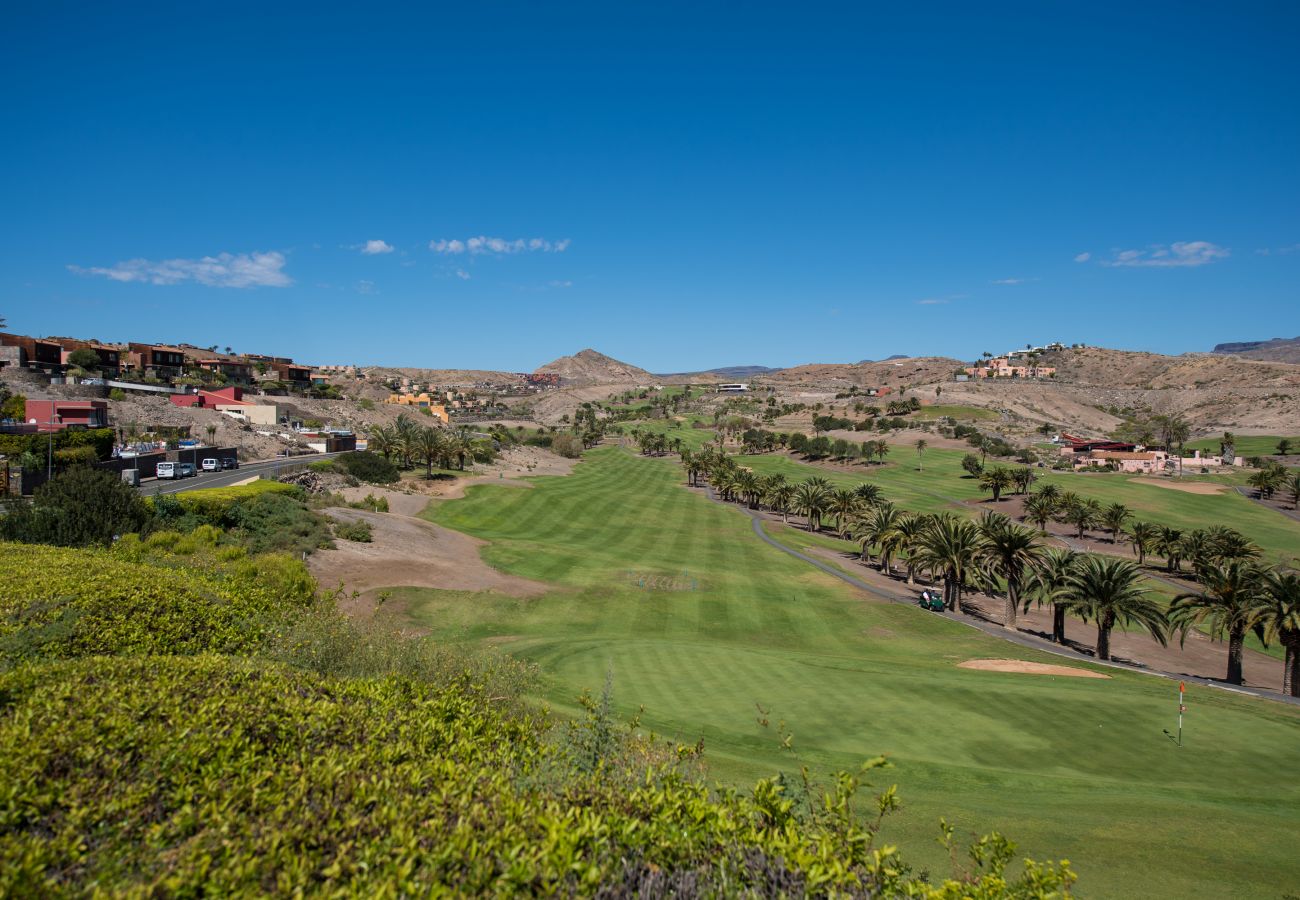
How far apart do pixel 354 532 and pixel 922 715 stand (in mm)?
35556

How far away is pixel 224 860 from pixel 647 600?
36.7m

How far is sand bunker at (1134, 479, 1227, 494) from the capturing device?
101750 mm

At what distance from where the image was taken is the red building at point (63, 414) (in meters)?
65.0

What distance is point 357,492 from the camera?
6253 cm

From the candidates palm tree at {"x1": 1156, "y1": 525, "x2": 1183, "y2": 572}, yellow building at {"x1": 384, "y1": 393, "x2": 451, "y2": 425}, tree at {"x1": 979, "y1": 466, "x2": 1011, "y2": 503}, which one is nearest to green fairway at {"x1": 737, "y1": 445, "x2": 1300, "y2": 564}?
tree at {"x1": 979, "y1": 466, "x2": 1011, "y2": 503}

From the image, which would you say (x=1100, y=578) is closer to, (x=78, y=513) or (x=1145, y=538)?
(x=1145, y=538)

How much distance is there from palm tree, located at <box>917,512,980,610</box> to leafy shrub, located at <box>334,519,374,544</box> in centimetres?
3694

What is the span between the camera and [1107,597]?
35.4 metres

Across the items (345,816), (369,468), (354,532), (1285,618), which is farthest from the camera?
(369,468)

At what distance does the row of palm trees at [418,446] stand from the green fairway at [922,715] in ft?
104

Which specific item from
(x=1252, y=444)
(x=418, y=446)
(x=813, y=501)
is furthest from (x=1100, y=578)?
(x=1252, y=444)

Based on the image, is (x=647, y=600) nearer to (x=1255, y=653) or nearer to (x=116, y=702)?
(x=116, y=702)

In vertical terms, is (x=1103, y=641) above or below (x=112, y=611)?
below

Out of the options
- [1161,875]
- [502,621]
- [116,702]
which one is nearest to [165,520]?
[502,621]
